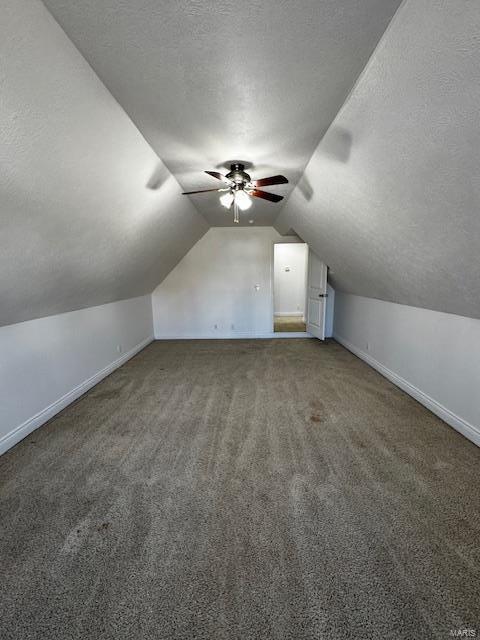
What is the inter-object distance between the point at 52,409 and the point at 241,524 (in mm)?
2282

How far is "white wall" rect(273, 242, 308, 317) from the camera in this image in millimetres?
7305

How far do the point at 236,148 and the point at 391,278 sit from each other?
2.04m

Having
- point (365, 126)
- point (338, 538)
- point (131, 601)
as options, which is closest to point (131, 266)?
point (365, 126)

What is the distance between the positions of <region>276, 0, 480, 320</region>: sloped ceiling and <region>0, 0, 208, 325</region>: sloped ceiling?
1378mm

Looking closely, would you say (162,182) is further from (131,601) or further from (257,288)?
(257,288)

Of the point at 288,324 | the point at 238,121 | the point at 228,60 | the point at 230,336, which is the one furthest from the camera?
the point at 288,324

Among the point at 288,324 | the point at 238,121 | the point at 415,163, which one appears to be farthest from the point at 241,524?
the point at 288,324

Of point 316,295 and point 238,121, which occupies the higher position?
point 238,121

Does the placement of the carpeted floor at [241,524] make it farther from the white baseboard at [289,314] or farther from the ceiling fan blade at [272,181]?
the white baseboard at [289,314]

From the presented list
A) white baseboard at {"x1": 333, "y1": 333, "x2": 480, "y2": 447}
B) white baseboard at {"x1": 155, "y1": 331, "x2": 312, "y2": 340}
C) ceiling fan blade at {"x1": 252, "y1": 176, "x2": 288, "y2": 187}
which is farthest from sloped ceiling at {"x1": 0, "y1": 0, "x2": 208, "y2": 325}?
white baseboard at {"x1": 333, "y1": 333, "x2": 480, "y2": 447}

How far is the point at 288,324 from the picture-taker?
6.68 meters

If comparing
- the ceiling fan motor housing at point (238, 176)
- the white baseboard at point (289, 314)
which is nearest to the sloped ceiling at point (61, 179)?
the ceiling fan motor housing at point (238, 176)

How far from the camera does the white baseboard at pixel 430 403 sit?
2279 millimetres

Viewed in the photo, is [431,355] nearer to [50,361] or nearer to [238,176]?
[238,176]
